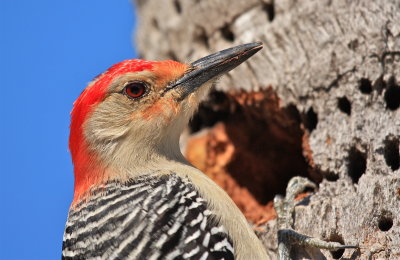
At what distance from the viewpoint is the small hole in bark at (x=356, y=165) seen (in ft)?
16.4

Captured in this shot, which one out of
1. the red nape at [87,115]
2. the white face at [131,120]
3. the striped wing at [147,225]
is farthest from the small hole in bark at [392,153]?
the red nape at [87,115]

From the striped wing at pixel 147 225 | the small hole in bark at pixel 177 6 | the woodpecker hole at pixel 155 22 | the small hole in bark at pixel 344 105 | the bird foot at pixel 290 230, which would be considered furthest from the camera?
the woodpecker hole at pixel 155 22

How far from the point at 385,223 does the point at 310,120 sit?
4.47 ft

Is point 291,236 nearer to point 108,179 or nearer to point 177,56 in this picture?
point 108,179

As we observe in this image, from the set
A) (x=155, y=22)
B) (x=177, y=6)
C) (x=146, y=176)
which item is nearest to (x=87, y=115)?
(x=146, y=176)

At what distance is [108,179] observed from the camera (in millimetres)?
4980

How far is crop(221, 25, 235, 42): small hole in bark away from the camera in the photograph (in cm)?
659

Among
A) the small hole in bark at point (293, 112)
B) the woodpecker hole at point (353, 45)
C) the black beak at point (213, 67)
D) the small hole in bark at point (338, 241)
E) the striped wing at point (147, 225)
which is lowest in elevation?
the small hole in bark at point (338, 241)

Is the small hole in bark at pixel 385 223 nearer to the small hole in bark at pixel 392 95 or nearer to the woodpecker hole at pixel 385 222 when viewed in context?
the woodpecker hole at pixel 385 222

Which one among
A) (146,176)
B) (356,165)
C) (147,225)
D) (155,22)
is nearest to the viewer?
(147,225)

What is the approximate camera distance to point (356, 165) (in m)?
5.03

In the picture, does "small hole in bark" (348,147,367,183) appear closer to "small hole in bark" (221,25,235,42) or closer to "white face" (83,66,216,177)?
"white face" (83,66,216,177)

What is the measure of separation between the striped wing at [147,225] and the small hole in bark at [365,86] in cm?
164

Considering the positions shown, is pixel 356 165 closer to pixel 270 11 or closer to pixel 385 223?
pixel 385 223
